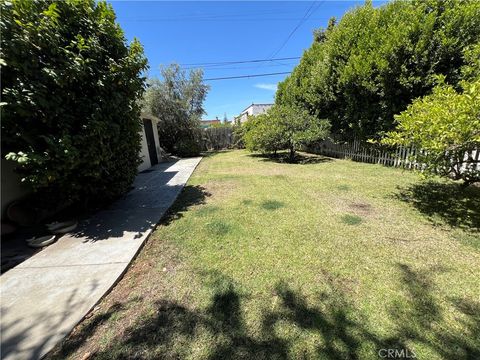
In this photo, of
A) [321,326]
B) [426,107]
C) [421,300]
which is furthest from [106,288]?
[426,107]

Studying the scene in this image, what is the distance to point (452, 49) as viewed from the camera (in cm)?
659

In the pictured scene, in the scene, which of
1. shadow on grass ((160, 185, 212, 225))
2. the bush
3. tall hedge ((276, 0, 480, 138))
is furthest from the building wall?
the bush

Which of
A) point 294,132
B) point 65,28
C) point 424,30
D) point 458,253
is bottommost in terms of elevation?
point 458,253

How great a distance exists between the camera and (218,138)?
65.4 ft

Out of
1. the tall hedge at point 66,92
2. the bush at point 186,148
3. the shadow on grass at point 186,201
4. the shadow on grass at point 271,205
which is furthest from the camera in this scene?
the bush at point 186,148

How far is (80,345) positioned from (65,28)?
4296 millimetres

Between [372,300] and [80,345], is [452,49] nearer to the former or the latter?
[372,300]

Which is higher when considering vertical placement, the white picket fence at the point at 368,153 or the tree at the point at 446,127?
the tree at the point at 446,127

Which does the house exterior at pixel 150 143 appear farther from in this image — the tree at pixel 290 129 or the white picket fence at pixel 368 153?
the white picket fence at pixel 368 153

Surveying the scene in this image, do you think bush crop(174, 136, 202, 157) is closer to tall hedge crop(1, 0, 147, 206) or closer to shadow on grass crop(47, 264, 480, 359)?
tall hedge crop(1, 0, 147, 206)

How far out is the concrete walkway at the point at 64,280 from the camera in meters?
1.89

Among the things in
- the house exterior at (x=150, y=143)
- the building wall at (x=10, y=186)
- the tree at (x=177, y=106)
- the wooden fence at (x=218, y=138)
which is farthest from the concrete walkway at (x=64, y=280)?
the wooden fence at (x=218, y=138)

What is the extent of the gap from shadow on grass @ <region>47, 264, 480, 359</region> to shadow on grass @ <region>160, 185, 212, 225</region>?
2277mm

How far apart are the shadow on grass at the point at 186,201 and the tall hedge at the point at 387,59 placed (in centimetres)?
689
